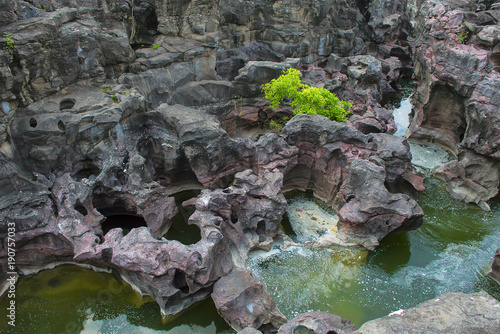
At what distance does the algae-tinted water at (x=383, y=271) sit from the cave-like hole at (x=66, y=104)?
10.5m

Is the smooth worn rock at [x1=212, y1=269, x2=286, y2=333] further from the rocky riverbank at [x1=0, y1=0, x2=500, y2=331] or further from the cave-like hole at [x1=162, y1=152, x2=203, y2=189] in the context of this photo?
the cave-like hole at [x1=162, y1=152, x2=203, y2=189]

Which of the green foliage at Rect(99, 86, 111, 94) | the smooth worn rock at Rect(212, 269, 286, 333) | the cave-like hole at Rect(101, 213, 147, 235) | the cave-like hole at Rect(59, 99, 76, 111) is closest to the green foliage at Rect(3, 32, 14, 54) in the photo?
the cave-like hole at Rect(59, 99, 76, 111)

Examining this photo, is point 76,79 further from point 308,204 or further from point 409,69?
point 409,69

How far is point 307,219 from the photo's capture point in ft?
52.2

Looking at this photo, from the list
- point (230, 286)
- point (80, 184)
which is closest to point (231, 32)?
point (80, 184)

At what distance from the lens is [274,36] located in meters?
27.0

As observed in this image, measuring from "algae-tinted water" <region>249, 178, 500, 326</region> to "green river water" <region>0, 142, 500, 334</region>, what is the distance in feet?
0.12

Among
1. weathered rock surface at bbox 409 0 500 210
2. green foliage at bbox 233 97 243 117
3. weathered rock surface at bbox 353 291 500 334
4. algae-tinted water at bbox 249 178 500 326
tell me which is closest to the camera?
weathered rock surface at bbox 353 291 500 334

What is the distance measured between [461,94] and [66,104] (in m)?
20.3

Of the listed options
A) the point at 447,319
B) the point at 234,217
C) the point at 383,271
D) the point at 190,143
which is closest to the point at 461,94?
the point at 383,271

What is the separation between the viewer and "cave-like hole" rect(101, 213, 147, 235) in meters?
15.4

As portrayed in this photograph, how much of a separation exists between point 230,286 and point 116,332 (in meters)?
3.90

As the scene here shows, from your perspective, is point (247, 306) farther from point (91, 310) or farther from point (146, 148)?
point (146, 148)

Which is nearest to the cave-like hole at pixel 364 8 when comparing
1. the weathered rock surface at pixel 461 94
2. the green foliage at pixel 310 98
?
the weathered rock surface at pixel 461 94
